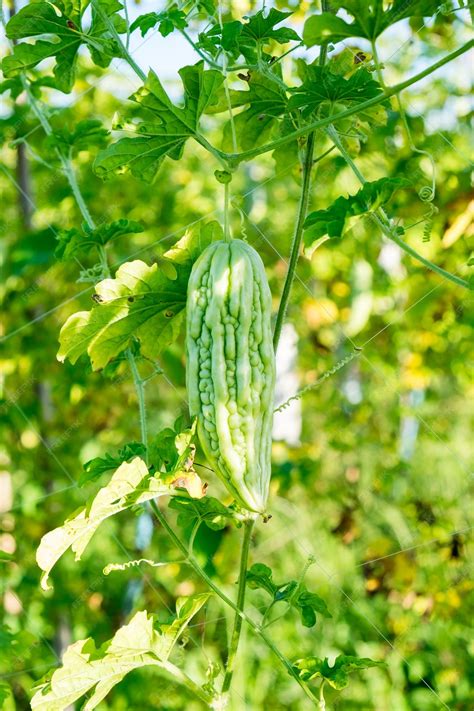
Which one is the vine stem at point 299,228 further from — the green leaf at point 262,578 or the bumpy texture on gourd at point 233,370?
the green leaf at point 262,578

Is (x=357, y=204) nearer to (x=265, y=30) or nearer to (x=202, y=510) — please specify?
(x=265, y=30)

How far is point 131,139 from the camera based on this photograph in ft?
3.24

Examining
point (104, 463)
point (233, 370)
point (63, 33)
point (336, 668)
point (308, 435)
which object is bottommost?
point (308, 435)

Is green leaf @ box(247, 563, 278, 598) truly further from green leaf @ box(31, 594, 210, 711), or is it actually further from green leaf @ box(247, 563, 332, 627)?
green leaf @ box(31, 594, 210, 711)

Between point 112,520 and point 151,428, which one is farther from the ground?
point 151,428

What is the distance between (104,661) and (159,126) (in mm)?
579

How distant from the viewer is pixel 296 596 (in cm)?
106

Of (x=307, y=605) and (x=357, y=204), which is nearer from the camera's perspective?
(x=357, y=204)

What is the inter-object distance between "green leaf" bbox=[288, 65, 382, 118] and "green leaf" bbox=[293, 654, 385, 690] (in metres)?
0.62

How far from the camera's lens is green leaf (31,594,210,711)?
38.1 inches

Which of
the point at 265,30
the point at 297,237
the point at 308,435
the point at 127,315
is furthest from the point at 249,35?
the point at 308,435

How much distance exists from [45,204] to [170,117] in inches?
70.3

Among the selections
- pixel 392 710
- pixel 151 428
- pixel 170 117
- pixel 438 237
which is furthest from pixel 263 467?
pixel 151 428

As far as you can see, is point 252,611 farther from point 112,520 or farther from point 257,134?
point 257,134
